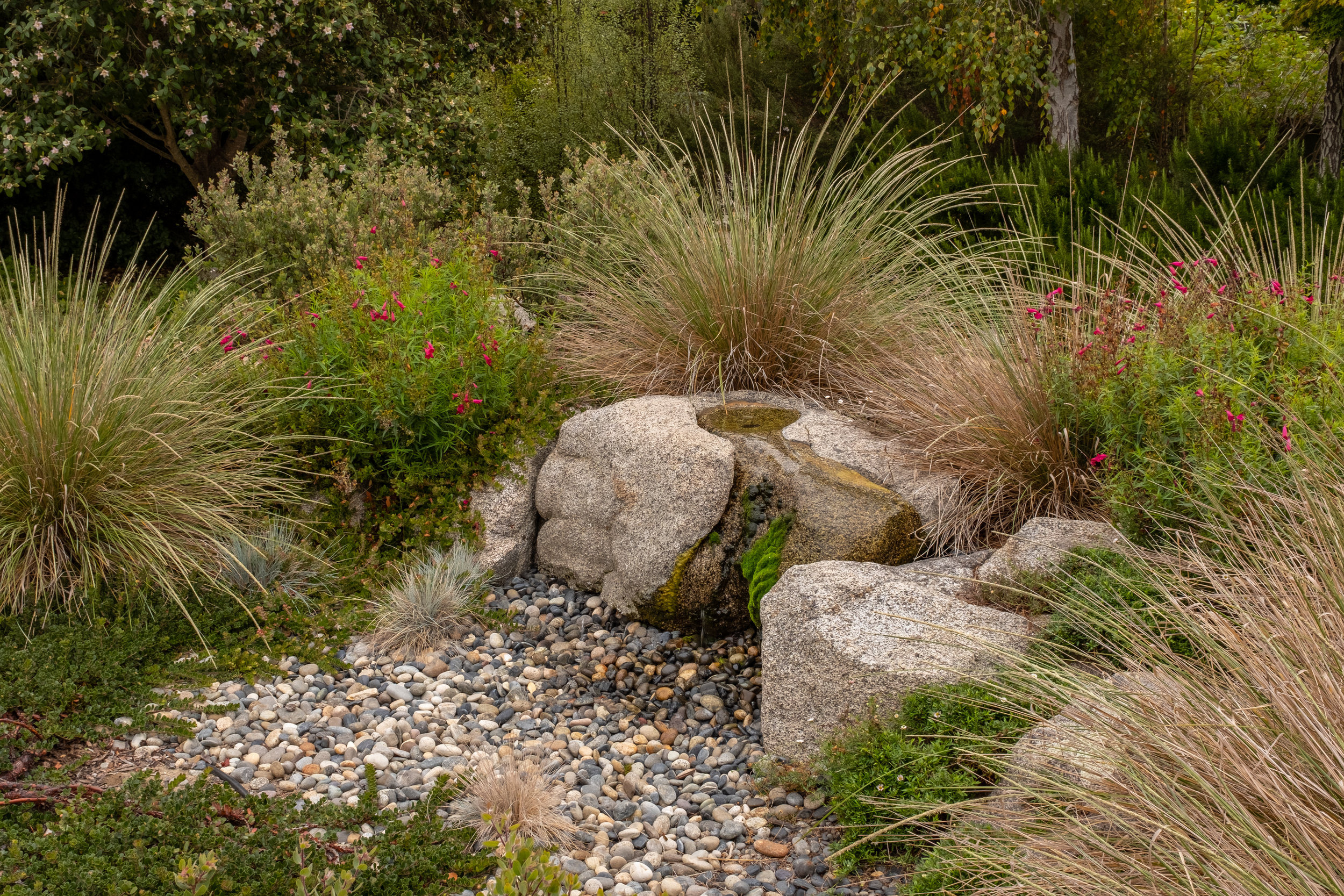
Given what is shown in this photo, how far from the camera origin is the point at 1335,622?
1.96 m

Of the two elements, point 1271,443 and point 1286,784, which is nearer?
point 1286,784

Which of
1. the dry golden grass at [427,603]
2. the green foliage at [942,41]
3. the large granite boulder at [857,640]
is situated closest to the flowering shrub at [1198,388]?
the large granite boulder at [857,640]

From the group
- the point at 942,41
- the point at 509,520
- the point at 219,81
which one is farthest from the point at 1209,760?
the point at 219,81

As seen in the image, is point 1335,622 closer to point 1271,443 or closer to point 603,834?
point 1271,443

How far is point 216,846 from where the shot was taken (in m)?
2.44

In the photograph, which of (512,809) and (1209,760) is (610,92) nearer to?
(512,809)

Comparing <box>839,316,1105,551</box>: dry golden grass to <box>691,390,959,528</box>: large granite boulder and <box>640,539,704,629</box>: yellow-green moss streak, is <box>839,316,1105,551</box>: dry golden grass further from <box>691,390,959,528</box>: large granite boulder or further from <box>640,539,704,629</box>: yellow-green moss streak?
<box>640,539,704,629</box>: yellow-green moss streak

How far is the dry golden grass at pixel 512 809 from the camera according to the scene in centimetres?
273

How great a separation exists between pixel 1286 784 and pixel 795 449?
242 cm

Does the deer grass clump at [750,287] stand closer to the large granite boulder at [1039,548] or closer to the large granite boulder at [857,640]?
the large granite boulder at [857,640]

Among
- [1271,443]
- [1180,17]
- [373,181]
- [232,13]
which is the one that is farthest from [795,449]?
[1180,17]

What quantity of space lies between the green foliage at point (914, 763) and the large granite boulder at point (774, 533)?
0.89 meters

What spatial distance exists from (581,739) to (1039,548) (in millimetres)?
1605

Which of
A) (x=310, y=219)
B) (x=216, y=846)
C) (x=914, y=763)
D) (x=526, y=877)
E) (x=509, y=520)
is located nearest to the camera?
(x=526, y=877)
